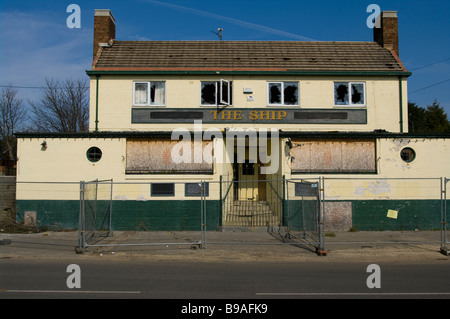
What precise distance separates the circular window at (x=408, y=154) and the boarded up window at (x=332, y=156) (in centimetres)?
123

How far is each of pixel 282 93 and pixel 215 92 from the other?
3038 millimetres

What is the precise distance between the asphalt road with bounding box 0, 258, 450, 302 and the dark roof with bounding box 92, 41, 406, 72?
1018 cm

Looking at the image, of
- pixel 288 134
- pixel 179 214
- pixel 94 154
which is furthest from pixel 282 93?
pixel 94 154

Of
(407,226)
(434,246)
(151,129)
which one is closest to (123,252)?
(151,129)

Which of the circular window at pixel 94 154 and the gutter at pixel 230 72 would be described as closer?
the circular window at pixel 94 154

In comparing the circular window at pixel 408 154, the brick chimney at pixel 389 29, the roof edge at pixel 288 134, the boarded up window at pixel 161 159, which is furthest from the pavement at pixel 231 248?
the brick chimney at pixel 389 29

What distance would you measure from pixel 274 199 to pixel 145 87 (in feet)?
25.1

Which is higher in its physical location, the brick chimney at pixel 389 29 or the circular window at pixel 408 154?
the brick chimney at pixel 389 29

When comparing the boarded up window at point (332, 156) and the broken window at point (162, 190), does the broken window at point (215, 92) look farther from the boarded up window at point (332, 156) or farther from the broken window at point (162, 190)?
the broken window at point (162, 190)

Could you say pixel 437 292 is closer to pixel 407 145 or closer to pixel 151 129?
pixel 407 145

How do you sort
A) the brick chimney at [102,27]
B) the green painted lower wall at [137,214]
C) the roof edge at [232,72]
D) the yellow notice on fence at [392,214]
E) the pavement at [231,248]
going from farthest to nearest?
the brick chimney at [102,27], the roof edge at [232,72], the green painted lower wall at [137,214], the yellow notice on fence at [392,214], the pavement at [231,248]

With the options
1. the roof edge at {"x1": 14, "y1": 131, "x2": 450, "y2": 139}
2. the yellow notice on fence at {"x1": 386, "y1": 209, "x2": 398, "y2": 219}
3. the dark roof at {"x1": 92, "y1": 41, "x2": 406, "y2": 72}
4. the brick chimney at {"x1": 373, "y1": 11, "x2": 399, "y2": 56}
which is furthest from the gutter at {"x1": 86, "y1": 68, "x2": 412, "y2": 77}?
the yellow notice on fence at {"x1": 386, "y1": 209, "x2": 398, "y2": 219}

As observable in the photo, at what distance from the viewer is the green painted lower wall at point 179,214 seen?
15.9m

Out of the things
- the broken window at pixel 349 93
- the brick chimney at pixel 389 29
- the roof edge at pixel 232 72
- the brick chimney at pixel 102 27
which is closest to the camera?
the roof edge at pixel 232 72
